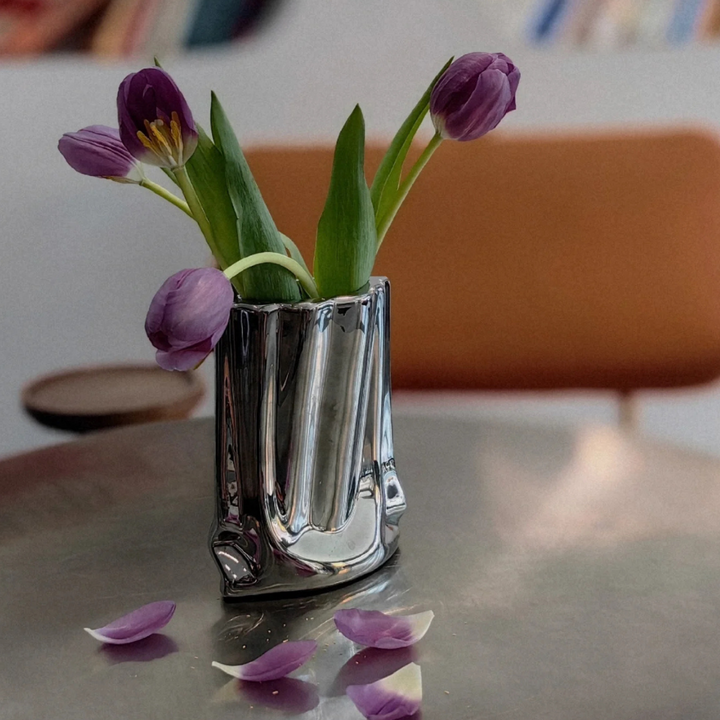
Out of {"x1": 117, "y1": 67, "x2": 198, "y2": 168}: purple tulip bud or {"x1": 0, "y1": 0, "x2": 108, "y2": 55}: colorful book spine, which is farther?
{"x1": 0, "y1": 0, "x2": 108, "y2": 55}: colorful book spine

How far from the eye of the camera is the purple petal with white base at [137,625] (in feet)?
1.87

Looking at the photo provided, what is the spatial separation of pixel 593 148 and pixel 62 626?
1.36 meters

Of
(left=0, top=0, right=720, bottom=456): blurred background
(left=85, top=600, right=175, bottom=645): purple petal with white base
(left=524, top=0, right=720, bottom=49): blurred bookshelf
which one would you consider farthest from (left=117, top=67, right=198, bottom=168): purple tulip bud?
(left=524, top=0, right=720, bottom=49): blurred bookshelf

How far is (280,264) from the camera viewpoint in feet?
1.89

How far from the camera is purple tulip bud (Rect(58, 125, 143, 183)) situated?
58cm

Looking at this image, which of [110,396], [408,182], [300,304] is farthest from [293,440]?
[110,396]

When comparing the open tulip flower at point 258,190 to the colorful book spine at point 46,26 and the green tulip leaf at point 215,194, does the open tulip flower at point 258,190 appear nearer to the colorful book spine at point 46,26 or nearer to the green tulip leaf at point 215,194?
the green tulip leaf at point 215,194

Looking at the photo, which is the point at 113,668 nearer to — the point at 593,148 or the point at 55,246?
the point at 593,148

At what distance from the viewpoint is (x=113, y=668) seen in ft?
1.79

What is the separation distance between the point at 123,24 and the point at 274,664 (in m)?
1.67

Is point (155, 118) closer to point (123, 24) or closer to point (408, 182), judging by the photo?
point (408, 182)

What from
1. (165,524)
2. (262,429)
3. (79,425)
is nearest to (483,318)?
(79,425)

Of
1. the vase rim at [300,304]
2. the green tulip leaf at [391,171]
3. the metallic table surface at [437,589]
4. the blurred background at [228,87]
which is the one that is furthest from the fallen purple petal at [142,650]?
the blurred background at [228,87]

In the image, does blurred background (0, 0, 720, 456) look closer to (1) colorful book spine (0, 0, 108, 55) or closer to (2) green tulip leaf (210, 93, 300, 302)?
(1) colorful book spine (0, 0, 108, 55)
